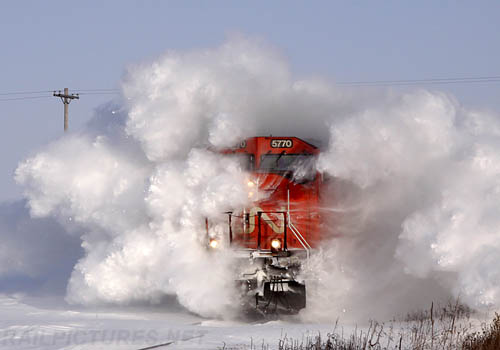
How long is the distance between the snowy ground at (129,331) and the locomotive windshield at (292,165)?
2817mm

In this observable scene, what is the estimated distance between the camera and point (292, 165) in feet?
49.8

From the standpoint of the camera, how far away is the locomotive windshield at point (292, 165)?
1509 cm

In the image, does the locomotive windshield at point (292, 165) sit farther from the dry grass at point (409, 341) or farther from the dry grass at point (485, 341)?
the dry grass at point (485, 341)

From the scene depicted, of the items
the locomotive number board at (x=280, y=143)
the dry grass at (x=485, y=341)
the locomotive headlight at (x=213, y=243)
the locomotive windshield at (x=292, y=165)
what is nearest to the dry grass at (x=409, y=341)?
the dry grass at (x=485, y=341)

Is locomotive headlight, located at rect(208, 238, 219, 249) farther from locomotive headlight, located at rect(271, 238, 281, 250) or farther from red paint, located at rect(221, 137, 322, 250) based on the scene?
locomotive headlight, located at rect(271, 238, 281, 250)

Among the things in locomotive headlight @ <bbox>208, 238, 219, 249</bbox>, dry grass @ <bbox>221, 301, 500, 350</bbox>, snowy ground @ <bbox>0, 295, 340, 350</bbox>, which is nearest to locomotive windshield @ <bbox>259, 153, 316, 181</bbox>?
locomotive headlight @ <bbox>208, 238, 219, 249</bbox>

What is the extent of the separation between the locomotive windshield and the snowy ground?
9.24 feet

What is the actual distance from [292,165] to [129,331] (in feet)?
16.1

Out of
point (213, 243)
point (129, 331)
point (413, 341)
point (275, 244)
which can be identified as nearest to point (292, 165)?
point (275, 244)

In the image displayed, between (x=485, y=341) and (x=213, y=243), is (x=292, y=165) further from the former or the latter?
(x=485, y=341)

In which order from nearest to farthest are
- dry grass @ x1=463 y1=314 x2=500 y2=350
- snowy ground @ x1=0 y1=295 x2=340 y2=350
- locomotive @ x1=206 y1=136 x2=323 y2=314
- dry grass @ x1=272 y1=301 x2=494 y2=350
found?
dry grass @ x1=463 y1=314 x2=500 y2=350 < dry grass @ x1=272 y1=301 x2=494 y2=350 < snowy ground @ x1=0 y1=295 x2=340 y2=350 < locomotive @ x1=206 y1=136 x2=323 y2=314

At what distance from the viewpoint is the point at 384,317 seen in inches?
582

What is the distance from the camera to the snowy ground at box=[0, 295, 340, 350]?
1052cm

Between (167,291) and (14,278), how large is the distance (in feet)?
32.0
